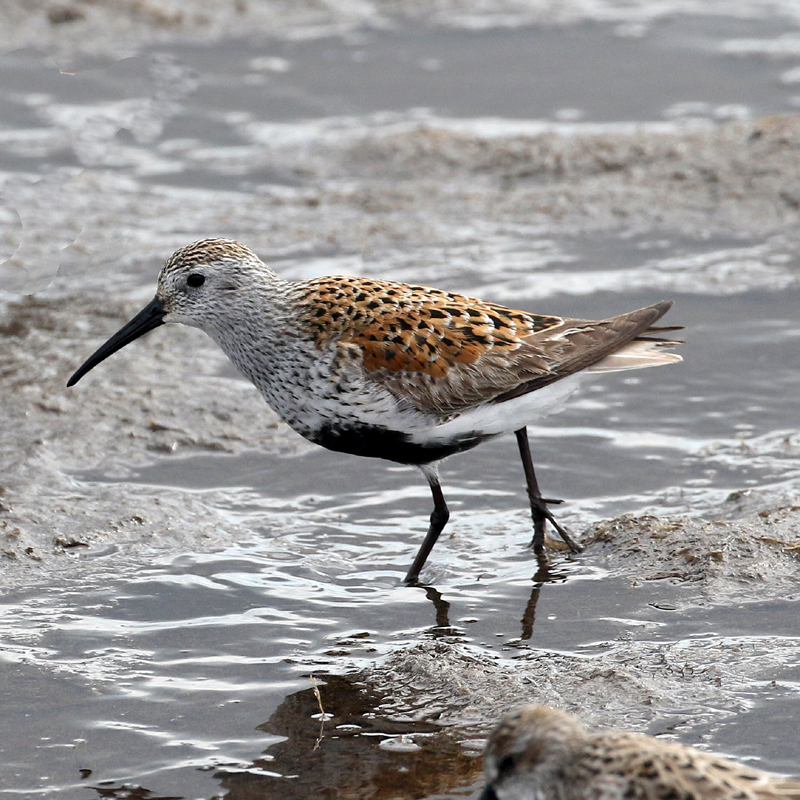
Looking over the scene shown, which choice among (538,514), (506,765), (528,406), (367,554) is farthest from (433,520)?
(506,765)

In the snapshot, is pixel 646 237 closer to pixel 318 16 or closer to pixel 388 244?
pixel 388 244

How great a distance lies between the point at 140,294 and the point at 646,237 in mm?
4774

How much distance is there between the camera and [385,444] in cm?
768

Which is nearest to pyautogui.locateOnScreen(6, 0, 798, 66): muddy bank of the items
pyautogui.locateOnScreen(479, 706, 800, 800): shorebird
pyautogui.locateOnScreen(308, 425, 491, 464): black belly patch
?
pyautogui.locateOnScreen(308, 425, 491, 464): black belly patch

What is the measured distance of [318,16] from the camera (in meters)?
18.4

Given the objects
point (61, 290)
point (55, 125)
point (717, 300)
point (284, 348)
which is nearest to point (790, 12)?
point (717, 300)

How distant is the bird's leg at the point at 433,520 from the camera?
782 centimetres

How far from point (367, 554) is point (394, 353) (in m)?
1.37

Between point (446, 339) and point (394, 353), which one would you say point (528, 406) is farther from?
point (394, 353)

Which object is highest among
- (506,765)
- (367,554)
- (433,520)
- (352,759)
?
(433,520)

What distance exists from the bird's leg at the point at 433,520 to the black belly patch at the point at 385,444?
11 centimetres

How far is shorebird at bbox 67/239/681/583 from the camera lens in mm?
7570

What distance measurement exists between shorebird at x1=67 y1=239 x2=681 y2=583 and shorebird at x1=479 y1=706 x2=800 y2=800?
2.83 m

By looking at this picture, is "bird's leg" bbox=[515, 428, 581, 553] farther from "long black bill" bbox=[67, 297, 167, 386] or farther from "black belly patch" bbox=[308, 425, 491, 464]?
"long black bill" bbox=[67, 297, 167, 386]
